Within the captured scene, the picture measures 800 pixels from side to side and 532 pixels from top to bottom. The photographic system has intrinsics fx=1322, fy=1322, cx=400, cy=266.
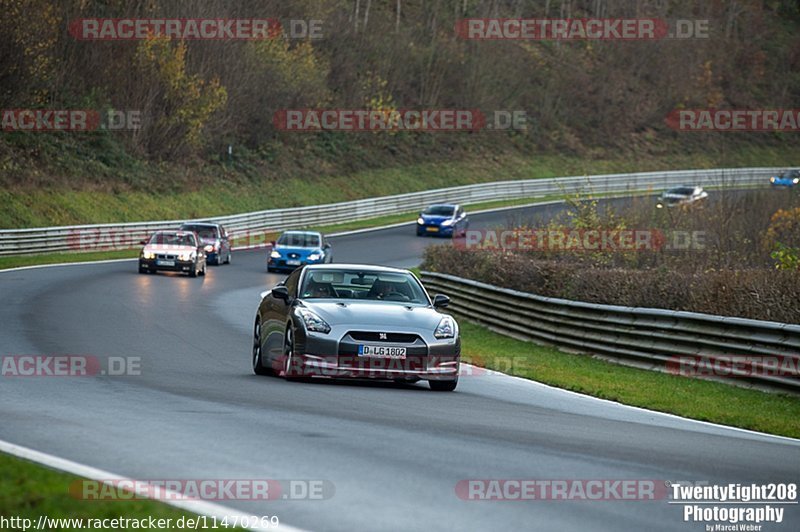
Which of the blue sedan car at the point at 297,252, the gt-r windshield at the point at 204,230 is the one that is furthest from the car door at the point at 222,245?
the blue sedan car at the point at 297,252

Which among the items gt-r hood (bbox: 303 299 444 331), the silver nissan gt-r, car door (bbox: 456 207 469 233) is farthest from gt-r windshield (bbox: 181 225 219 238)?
gt-r hood (bbox: 303 299 444 331)

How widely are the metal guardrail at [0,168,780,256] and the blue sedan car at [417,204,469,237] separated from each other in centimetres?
601

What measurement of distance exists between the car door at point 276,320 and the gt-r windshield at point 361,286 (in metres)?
0.23

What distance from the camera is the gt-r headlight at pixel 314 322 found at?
14828 mm

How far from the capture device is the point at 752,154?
100812mm

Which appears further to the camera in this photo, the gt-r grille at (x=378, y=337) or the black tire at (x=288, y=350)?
the black tire at (x=288, y=350)

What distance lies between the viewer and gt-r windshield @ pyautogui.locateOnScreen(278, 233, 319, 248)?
45.7 metres

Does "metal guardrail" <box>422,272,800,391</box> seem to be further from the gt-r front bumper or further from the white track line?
the white track line

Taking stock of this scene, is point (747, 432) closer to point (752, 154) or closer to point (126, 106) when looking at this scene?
point (126, 106)

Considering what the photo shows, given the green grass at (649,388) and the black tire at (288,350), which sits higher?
the black tire at (288,350)

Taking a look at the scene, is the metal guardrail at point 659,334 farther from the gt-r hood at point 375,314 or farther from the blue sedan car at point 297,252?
the blue sedan car at point 297,252

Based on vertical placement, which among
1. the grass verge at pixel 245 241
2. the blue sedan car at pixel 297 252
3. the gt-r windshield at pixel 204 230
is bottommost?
the grass verge at pixel 245 241

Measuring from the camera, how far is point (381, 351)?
48.3ft

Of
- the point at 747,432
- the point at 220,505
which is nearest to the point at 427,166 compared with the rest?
the point at 747,432
